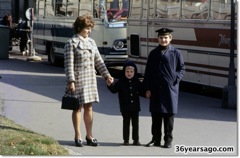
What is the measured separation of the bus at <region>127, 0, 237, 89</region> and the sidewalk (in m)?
0.66

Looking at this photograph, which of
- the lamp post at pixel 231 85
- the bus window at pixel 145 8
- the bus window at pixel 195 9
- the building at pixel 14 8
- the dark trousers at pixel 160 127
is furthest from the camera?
the building at pixel 14 8

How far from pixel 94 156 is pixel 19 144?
1037mm

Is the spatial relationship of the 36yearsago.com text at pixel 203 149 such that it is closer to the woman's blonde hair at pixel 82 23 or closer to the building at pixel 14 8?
the woman's blonde hair at pixel 82 23

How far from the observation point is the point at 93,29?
19.5 meters

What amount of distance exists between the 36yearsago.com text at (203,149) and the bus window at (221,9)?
16.4 feet

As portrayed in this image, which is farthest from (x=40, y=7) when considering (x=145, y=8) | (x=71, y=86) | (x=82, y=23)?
(x=71, y=86)

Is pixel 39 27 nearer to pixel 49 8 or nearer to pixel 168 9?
pixel 49 8

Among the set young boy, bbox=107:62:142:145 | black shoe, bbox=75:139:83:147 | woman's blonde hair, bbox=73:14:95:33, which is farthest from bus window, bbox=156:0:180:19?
black shoe, bbox=75:139:83:147

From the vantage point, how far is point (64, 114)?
11.9 meters

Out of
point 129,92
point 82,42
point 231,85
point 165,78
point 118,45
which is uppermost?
point 82,42

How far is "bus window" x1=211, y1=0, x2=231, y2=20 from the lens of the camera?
13.3 meters

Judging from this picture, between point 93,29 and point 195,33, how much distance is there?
5751 mm

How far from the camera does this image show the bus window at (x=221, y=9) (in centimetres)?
1327

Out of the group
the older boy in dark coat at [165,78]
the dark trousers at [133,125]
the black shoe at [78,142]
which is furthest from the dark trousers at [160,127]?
the black shoe at [78,142]
